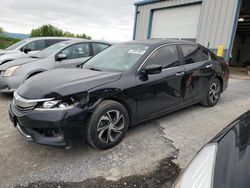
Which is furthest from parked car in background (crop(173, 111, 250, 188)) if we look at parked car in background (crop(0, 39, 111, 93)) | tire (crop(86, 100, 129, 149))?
parked car in background (crop(0, 39, 111, 93))

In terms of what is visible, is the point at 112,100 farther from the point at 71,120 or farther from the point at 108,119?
the point at 71,120

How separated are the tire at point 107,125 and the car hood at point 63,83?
311 mm

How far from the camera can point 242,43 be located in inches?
771

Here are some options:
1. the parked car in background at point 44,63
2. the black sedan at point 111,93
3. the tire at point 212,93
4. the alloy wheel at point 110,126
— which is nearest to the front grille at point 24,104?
the black sedan at point 111,93

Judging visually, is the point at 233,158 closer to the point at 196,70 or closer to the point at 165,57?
the point at 165,57

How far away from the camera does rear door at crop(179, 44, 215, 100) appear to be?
362 cm

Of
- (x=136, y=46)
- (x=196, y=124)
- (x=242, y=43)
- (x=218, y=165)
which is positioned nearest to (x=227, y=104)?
(x=196, y=124)

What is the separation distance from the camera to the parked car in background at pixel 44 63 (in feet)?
14.7

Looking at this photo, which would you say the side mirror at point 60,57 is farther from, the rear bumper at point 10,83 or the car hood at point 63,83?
the car hood at point 63,83

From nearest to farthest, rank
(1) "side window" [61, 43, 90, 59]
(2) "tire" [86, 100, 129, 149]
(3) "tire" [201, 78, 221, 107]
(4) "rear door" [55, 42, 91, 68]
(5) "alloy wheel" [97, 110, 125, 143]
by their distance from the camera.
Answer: (2) "tire" [86, 100, 129, 149]
(5) "alloy wheel" [97, 110, 125, 143]
(3) "tire" [201, 78, 221, 107]
(4) "rear door" [55, 42, 91, 68]
(1) "side window" [61, 43, 90, 59]

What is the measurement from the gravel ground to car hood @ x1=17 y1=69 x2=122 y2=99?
2.36ft

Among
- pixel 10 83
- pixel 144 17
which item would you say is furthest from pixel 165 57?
pixel 144 17

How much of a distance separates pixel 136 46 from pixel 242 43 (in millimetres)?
20309

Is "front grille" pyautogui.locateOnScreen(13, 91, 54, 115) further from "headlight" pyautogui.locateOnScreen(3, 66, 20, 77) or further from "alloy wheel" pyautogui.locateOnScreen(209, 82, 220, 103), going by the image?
"alloy wheel" pyautogui.locateOnScreen(209, 82, 220, 103)
